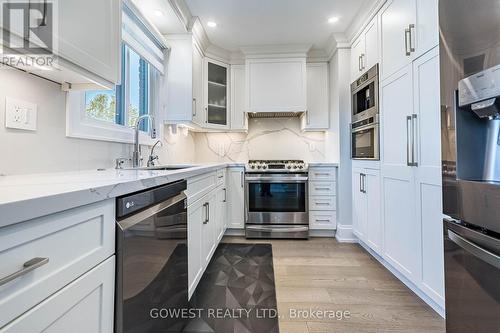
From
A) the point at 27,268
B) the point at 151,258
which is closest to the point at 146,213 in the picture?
the point at 151,258

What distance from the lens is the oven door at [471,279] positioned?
80cm

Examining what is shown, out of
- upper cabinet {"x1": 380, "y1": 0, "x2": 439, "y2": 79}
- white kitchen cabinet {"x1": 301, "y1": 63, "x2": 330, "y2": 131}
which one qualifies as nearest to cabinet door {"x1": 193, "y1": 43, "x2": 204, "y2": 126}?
white kitchen cabinet {"x1": 301, "y1": 63, "x2": 330, "y2": 131}

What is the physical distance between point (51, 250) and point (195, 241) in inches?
45.2

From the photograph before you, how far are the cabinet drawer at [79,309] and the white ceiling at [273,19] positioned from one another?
2.48 metres

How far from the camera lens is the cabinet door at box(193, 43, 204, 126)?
270 centimetres

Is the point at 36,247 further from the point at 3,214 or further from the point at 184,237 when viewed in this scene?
the point at 184,237

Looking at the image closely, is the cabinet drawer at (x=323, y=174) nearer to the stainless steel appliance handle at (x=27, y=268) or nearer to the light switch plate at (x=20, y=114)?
the light switch plate at (x=20, y=114)

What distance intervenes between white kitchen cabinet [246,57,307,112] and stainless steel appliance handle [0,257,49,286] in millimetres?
2947

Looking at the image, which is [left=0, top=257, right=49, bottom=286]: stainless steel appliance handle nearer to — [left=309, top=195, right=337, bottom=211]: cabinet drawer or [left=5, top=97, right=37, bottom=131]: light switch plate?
[left=5, top=97, right=37, bottom=131]: light switch plate

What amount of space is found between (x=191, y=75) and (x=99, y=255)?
2276 mm

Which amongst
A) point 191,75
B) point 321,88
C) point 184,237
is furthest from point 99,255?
point 321,88

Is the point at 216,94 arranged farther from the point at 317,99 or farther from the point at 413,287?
the point at 413,287

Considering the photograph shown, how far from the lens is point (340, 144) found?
2.96m

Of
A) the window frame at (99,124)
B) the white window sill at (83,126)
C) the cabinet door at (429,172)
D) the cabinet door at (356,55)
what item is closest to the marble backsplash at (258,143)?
the cabinet door at (356,55)
